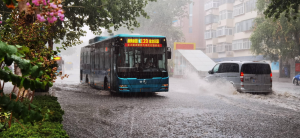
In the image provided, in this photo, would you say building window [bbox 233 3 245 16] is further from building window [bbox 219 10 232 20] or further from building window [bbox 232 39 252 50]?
building window [bbox 232 39 252 50]

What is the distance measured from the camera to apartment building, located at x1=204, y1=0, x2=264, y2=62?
49.4m

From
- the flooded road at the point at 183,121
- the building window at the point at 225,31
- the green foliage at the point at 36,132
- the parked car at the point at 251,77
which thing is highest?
the building window at the point at 225,31

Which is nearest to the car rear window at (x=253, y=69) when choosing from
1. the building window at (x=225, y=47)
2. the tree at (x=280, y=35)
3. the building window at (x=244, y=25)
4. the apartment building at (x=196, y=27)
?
A: the tree at (x=280, y=35)

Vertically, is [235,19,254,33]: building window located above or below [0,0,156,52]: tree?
above

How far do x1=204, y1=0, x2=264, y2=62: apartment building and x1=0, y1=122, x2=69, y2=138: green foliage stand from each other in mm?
44457

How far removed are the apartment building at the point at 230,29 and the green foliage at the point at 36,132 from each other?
4446cm

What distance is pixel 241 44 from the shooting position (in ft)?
168

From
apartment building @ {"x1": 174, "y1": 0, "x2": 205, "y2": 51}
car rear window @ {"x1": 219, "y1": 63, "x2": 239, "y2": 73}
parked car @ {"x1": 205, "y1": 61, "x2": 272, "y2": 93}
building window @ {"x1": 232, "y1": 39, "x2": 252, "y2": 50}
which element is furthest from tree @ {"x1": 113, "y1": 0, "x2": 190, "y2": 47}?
parked car @ {"x1": 205, "y1": 61, "x2": 272, "y2": 93}

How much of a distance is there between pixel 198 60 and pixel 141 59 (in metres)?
30.1

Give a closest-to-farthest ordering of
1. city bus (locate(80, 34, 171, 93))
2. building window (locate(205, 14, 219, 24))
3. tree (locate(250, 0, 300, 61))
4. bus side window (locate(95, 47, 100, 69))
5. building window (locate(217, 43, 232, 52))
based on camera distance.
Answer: city bus (locate(80, 34, 171, 93))
bus side window (locate(95, 47, 100, 69))
tree (locate(250, 0, 300, 61))
building window (locate(217, 43, 232, 52))
building window (locate(205, 14, 219, 24))

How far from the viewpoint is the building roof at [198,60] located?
139 ft

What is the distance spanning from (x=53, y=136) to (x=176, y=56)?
45697 millimetres

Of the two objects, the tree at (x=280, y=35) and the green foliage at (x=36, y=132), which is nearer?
the green foliage at (x=36, y=132)

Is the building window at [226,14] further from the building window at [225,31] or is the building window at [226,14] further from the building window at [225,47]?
the building window at [225,47]
